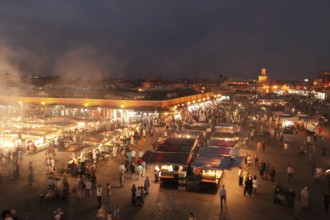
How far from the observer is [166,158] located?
39.0 feet

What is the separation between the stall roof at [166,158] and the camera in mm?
11620

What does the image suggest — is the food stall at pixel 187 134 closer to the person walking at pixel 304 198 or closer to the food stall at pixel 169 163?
the food stall at pixel 169 163

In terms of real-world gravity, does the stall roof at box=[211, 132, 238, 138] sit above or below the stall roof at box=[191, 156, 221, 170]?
above

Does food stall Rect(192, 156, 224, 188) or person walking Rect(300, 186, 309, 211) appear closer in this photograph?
person walking Rect(300, 186, 309, 211)

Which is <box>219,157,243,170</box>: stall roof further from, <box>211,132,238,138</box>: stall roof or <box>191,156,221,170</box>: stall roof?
<box>211,132,238,138</box>: stall roof

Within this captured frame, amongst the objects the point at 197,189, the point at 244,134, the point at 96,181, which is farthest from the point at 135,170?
the point at 244,134

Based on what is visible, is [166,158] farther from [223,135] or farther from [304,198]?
[223,135]

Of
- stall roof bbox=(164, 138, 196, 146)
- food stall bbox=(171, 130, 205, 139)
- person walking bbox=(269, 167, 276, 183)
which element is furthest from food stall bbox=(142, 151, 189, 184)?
food stall bbox=(171, 130, 205, 139)

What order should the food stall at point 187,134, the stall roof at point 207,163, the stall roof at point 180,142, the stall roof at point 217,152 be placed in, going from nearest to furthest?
1. the stall roof at point 207,163
2. the stall roof at point 217,152
3. the stall roof at point 180,142
4. the food stall at point 187,134

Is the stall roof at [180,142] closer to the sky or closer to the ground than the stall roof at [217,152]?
closer to the sky

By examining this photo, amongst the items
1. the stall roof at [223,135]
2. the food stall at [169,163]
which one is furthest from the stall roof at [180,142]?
Answer: the stall roof at [223,135]

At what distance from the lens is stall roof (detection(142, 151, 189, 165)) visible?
11.6 metres

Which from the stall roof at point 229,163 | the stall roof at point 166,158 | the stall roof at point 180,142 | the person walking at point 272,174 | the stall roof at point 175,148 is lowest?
the person walking at point 272,174

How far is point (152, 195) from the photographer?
10.9m
